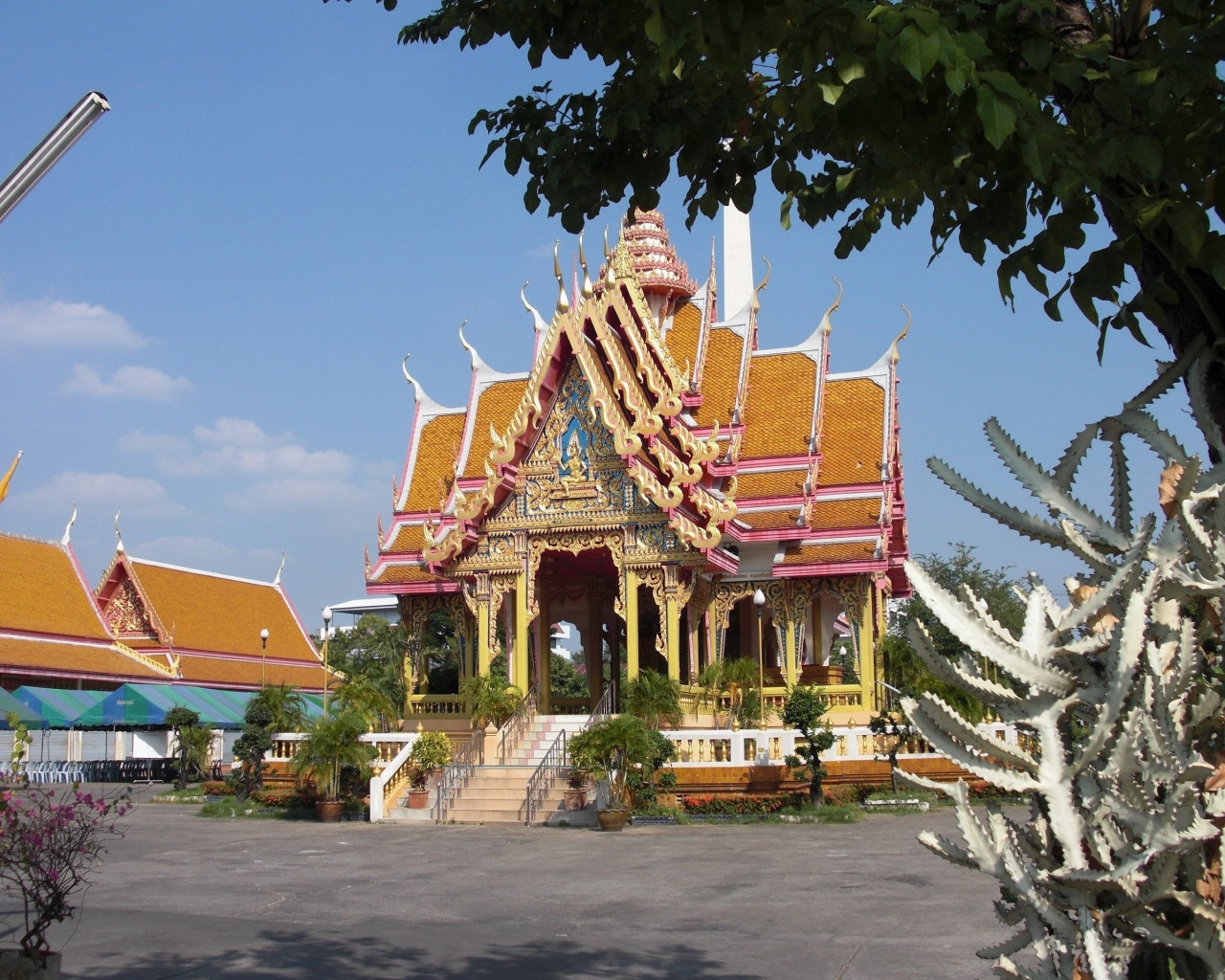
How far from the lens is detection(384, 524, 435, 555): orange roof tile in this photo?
2483 cm

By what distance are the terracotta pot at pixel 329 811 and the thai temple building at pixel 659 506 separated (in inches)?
121

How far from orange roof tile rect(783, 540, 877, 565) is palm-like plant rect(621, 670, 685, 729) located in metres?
3.74

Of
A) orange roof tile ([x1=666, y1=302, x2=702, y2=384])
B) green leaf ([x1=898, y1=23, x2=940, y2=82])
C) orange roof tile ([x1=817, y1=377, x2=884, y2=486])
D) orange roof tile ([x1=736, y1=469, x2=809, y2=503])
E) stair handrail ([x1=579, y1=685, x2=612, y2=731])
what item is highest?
orange roof tile ([x1=666, y1=302, x2=702, y2=384])

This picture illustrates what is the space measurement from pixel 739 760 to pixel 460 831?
4.01 metres

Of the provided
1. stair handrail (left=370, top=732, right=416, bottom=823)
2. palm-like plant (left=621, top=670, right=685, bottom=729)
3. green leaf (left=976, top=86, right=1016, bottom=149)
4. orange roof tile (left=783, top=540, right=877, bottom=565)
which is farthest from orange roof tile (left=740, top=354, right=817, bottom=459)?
green leaf (left=976, top=86, right=1016, bottom=149)

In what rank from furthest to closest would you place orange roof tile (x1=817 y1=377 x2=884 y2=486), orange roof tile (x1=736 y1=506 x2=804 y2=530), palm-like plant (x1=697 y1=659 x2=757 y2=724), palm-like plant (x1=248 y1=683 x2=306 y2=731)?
orange roof tile (x1=817 y1=377 x2=884 y2=486) < palm-like plant (x1=248 y1=683 x2=306 y2=731) < orange roof tile (x1=736 y1=506 x2=804 y2=530) < palm-like plant (x1=697 y1=659 x2=757 y2=724)

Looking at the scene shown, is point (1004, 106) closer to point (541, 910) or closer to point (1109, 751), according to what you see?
point (1109, 751)

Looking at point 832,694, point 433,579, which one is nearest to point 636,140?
point 832,694

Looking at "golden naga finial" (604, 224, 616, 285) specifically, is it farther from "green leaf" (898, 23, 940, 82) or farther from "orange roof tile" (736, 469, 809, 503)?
"green leaf" (898, 23, 940, 82)

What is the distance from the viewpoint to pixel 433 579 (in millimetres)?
23438

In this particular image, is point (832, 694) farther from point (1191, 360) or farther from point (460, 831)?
point (1191, 360)

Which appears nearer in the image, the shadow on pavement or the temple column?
the shadow on pavement

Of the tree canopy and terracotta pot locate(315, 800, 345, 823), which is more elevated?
the tree canopy

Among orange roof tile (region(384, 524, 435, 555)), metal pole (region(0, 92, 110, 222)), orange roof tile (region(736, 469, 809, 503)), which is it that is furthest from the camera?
orange roof tile (region(384, 524, 435, 555))
